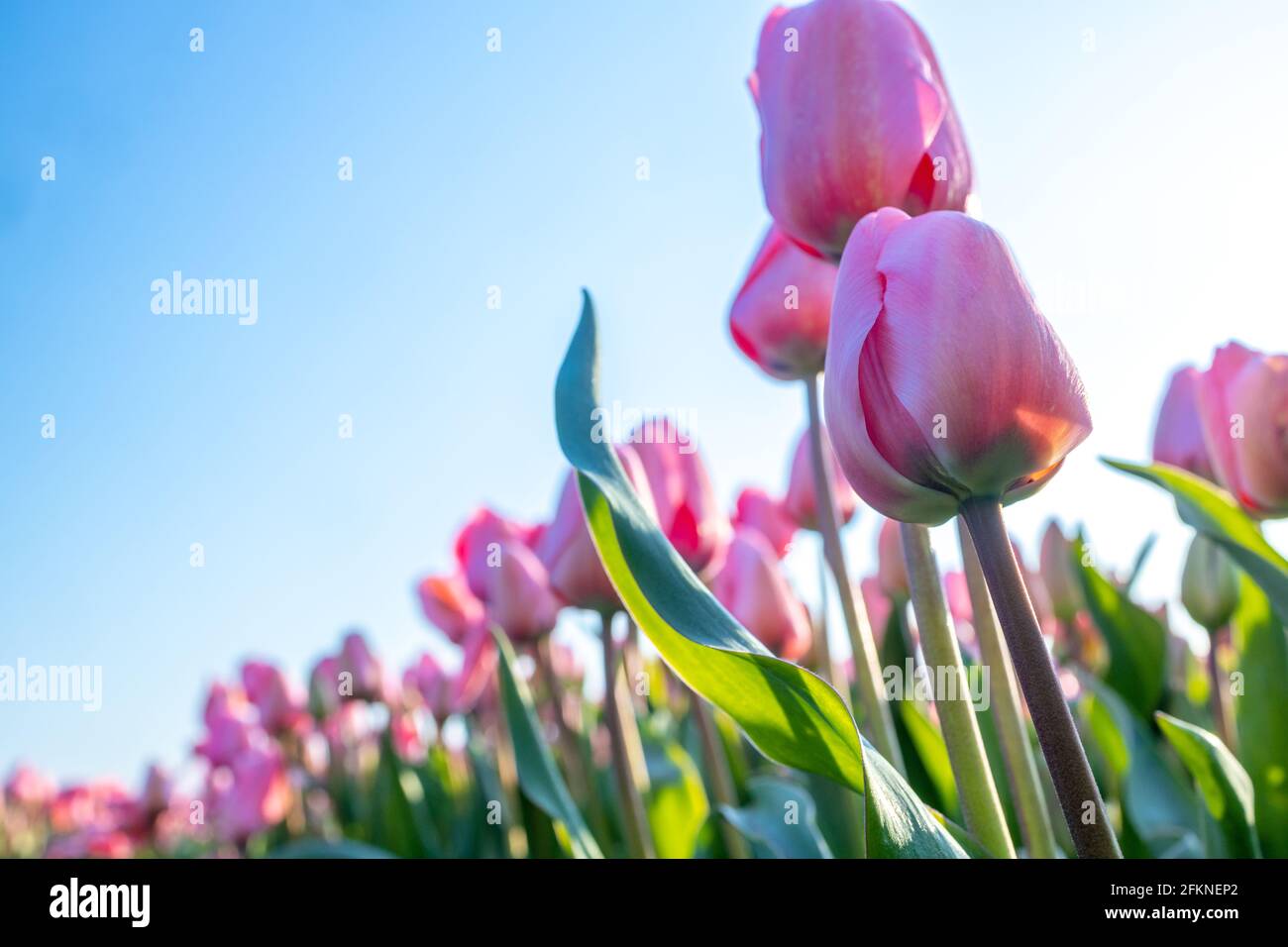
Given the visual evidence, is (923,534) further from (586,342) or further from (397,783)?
(397,783)

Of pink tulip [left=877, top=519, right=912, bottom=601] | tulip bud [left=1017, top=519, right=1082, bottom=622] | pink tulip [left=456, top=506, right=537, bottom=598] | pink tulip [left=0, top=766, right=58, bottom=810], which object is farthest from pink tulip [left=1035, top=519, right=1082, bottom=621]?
pink tulip [left=0, top=766, right=58, bottom=810]

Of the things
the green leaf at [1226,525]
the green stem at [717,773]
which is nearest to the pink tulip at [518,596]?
the green stem at [717,773]

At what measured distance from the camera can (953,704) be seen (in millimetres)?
477

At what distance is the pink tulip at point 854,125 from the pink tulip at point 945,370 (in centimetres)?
12

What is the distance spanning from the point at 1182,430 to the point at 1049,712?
71 centimetres

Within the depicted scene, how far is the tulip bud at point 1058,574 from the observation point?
4.40 ft

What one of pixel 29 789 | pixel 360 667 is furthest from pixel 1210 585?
pixel 29 789

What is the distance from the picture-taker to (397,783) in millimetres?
1550

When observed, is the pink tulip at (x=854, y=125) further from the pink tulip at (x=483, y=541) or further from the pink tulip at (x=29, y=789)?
the pink tulip at (x=29, y=789)

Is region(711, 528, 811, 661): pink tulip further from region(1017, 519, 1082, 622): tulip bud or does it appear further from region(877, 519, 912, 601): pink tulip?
region(1017, 519, 1082, 622): tulip bud

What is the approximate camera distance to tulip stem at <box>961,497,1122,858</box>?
37 centimetres

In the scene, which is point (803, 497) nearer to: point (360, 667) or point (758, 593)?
point (758, 593)
